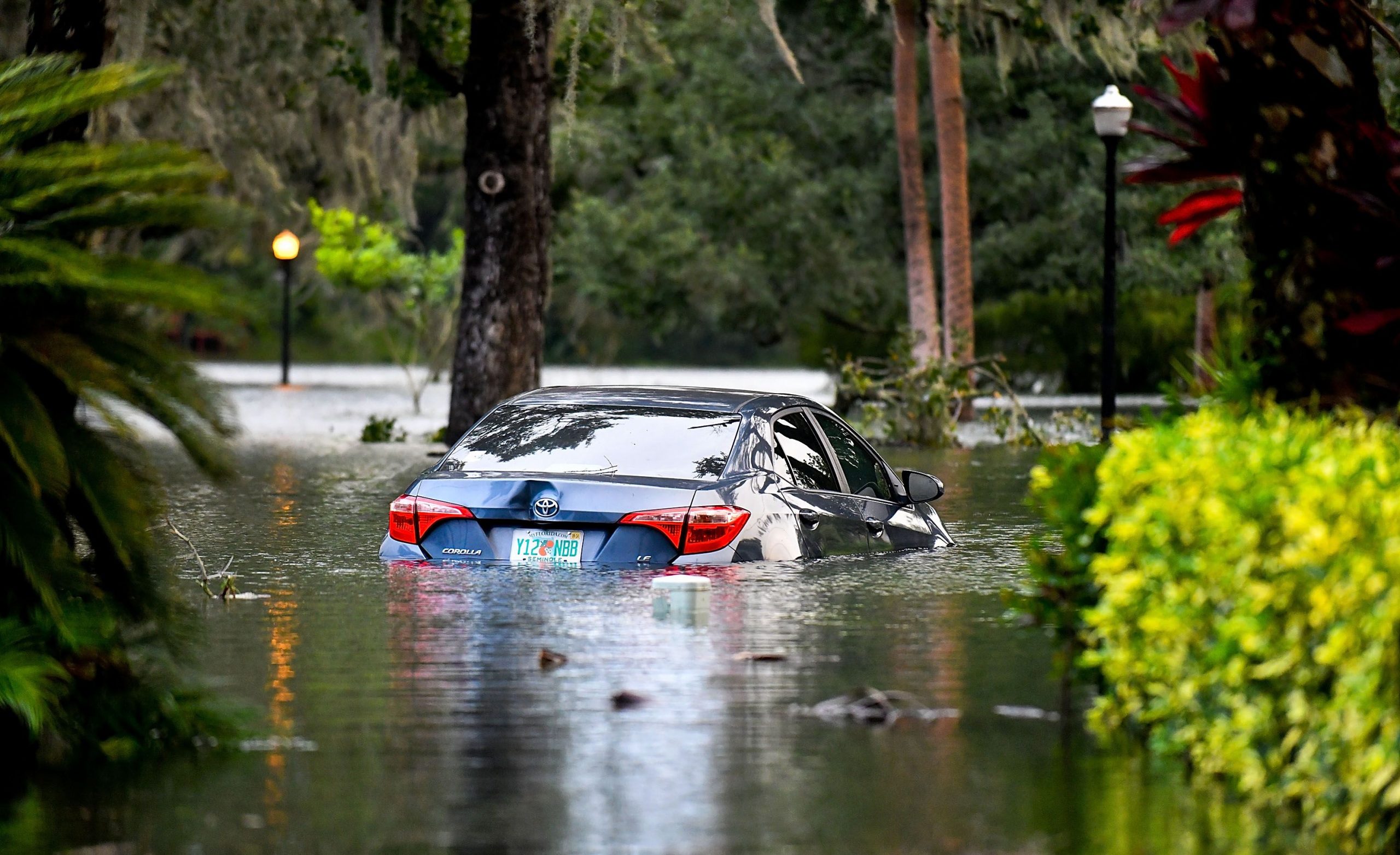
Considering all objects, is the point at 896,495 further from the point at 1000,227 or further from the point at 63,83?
the point at 1000,227

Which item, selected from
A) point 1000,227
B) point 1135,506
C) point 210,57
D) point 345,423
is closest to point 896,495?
point 1135,506

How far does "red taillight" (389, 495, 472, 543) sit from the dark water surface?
301 mm

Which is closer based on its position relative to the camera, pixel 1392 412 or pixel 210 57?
pixel 1392 412

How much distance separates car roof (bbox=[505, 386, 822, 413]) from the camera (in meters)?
12.7

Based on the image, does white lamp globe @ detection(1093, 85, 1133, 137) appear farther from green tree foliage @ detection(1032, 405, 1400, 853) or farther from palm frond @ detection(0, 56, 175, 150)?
palm frond @ detection(0, 56, 175, 150)

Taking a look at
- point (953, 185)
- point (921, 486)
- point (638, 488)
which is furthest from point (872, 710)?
point (953, 185)

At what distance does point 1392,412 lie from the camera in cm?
888

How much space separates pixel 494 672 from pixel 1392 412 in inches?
148

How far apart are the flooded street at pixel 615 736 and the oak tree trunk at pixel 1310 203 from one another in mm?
1703

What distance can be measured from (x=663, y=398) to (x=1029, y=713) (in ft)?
15.8

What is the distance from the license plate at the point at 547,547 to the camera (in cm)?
1180

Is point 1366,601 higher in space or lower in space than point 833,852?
higher

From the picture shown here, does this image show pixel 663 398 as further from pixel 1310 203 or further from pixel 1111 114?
pixel 1111 114

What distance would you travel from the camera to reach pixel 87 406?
7793 mm
